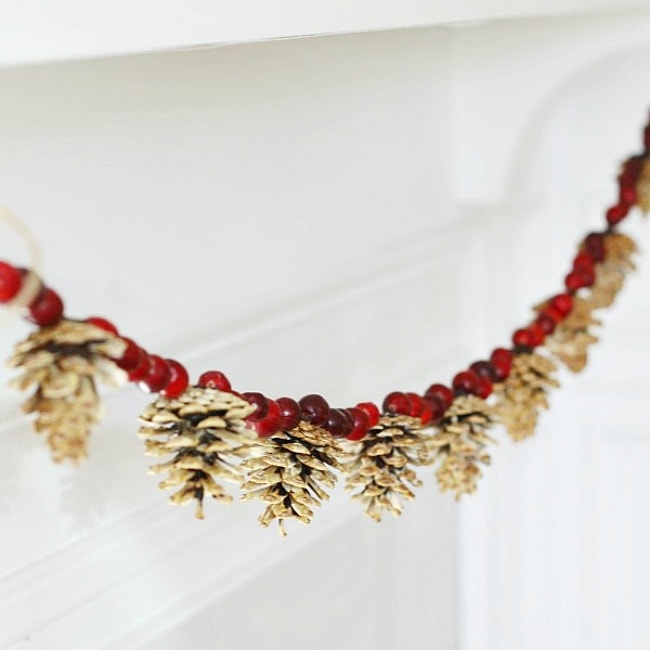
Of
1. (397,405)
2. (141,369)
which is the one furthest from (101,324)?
(397,405)

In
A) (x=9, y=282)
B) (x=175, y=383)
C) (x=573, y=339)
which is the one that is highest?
(x=9, y=282)

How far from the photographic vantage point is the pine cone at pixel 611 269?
101cm

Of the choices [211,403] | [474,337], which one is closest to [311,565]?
[474,337]

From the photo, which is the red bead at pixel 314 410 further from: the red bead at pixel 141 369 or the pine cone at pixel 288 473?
the red bead at pixel 141 369

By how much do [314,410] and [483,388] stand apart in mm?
218

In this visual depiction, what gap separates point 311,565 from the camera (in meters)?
1.07

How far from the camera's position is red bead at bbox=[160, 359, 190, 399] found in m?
0.59

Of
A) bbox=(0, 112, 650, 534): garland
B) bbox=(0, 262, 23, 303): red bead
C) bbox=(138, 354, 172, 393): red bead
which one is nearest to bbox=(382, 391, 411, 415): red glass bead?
bbox=(0, 112, 650, 534): garland

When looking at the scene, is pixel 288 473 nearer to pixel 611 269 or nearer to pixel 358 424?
pixel 358 424

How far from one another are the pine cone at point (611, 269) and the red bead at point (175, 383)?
0.51 m

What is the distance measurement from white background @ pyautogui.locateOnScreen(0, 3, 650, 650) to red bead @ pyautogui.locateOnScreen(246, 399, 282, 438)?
0.18 m

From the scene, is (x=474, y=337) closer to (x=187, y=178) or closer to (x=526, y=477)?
(x=526, y=477)

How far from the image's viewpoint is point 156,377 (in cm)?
59

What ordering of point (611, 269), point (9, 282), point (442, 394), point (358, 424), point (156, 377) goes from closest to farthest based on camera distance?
1. point (9, 282)
2. point (156, 377)
3. point (358, 424)
4. point (442, 394)
5. point (611, 269)
